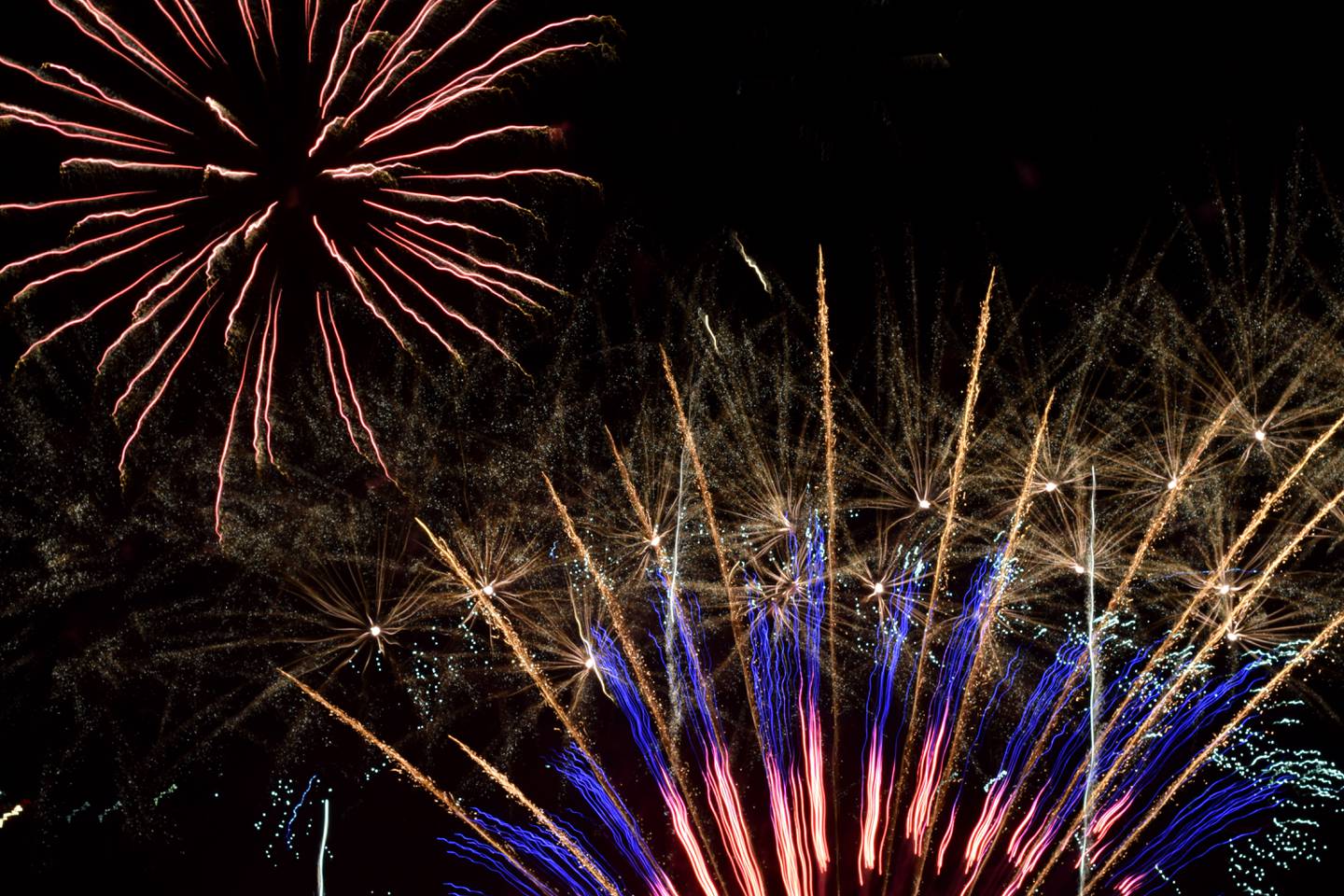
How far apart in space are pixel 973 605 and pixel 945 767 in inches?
63.1

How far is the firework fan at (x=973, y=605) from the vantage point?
8812mm

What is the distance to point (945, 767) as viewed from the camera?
29.4 feet

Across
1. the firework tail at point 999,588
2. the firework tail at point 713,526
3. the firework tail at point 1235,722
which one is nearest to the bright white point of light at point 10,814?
the firework tail at point 713,526

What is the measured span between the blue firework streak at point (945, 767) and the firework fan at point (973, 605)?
4 centimetres

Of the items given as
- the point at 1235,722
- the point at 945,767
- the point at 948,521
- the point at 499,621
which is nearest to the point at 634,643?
the point at 499,621

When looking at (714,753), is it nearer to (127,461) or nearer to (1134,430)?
(1134,430)

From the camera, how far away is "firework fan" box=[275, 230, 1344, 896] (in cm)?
881

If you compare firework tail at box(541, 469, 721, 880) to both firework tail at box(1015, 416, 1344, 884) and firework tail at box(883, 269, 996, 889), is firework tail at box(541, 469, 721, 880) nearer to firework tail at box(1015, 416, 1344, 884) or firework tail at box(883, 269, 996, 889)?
firework tail at box(883, 269, 996, 889)

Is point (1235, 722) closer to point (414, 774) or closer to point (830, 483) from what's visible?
point (830, 483)

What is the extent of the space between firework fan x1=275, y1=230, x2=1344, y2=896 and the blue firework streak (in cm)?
4

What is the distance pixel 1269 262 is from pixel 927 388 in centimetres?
320

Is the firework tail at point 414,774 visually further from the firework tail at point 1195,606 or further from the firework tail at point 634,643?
the firework tail at point 1195,606

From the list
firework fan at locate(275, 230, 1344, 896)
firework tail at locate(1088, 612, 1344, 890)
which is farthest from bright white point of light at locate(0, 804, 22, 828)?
firework tail at locate(1088, 612, 1344, 890)

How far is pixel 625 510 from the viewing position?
9.64 metres
